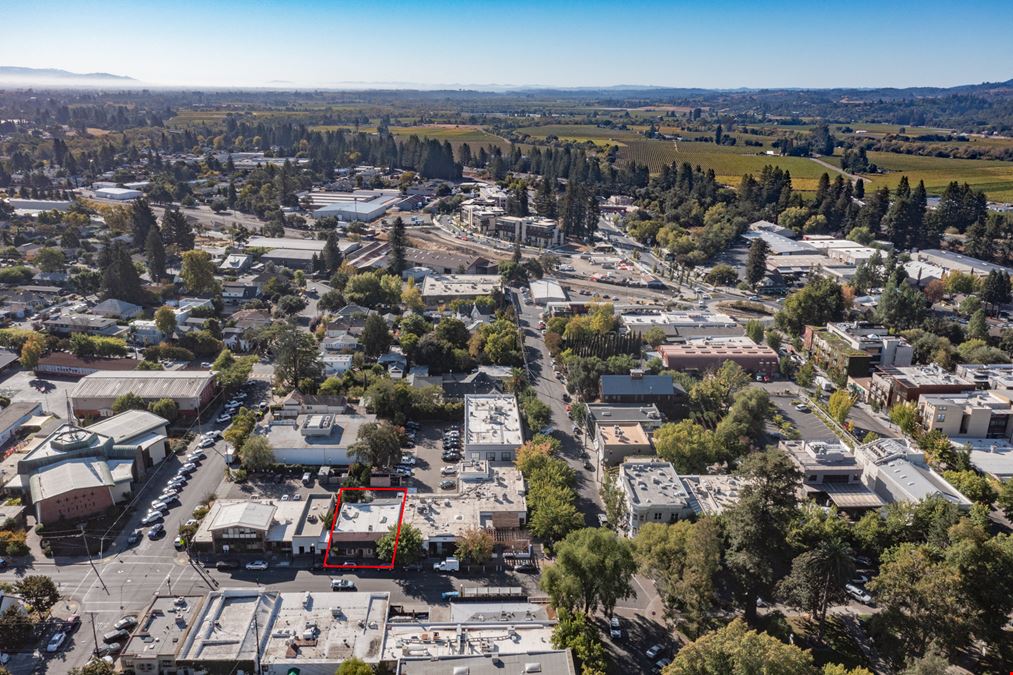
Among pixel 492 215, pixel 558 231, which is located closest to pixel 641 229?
pixel 558 231

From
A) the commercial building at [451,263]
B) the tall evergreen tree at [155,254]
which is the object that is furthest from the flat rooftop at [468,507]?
the tall evergreen tree at [155,254]

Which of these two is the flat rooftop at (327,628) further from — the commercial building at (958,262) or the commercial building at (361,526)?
the commercial building at (958,262)

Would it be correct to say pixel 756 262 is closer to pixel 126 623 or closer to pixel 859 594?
pixel 859 594

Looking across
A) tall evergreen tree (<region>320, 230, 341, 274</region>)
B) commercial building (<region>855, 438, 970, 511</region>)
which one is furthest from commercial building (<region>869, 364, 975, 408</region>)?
tall evergreen tree (<region>320, 230, 341, 274</region>)

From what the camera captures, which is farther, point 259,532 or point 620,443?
point 620,443

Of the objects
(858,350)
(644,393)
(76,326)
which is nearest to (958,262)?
(858,350)

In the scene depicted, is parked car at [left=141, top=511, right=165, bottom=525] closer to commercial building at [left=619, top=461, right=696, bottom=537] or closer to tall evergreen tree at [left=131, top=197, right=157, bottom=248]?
commercial building at [left=619, top=461, right=696, bottom=537]
